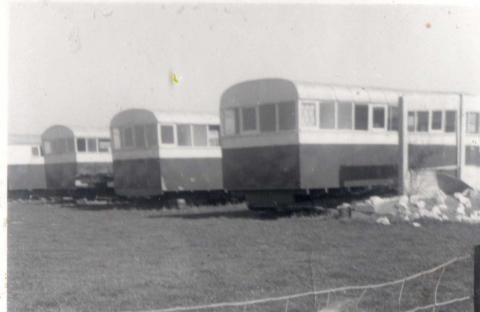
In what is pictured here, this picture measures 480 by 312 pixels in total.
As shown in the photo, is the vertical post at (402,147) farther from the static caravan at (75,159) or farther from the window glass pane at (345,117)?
the static caravan at (75,159)

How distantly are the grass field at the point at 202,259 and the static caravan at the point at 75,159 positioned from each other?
0.36 m

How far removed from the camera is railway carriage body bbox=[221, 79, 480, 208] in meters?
5.75

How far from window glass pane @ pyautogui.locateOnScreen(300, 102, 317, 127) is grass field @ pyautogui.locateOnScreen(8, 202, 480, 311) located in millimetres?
1424

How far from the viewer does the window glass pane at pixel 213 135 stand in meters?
7.03

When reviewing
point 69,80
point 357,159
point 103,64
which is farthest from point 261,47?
point 357,159

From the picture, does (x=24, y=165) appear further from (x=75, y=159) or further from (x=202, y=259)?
(x=202, y=259)

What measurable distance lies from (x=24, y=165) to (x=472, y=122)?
4.31 meters

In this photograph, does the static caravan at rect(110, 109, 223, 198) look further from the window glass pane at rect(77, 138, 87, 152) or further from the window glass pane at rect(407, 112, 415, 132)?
the window glass pane at rect(407, 112, 415, 132)

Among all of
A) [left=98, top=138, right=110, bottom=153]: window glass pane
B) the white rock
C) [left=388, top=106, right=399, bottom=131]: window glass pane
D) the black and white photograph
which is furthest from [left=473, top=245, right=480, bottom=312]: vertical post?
[left=98, top=138, right=110, bottom=153]: window glass pane

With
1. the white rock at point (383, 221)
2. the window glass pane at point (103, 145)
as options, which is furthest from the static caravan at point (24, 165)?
the white rock at point (383, 221)

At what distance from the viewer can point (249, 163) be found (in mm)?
6324

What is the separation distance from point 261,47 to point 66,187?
2.62 meters

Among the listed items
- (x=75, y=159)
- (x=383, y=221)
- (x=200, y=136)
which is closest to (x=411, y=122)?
(x=383, y=221)

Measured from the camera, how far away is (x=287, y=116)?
6.07 m
